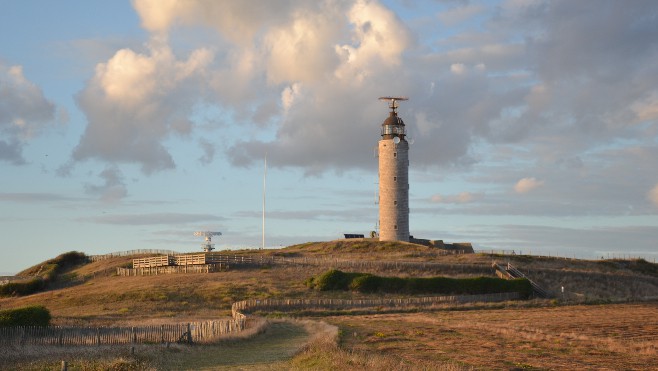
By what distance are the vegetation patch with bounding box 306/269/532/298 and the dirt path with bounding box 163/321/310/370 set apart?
982 inches

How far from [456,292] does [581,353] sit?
37.0 m

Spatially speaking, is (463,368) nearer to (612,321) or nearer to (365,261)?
(612,321)

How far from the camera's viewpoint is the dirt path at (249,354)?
34.3 metres

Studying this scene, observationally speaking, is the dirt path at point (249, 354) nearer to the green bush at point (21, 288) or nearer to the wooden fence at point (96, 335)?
the wooden fence at point (96, 335)

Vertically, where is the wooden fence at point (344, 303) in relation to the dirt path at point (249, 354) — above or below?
above

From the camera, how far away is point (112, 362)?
1286 inches

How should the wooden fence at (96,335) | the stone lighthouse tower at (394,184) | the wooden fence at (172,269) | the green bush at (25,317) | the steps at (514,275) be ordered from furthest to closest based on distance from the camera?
1. the stone lighthouse tower at (394,184)
2. the wooden fence at (172,269)
3. the steps at (514,275)
4. the green bush at (25,317)
5. the wooden fence at (96,335)

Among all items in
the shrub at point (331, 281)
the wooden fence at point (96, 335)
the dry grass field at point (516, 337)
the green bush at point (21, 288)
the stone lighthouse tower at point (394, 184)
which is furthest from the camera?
the stone lighthouse tower at point (394, 184)

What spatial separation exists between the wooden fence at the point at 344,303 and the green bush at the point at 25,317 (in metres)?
18.3

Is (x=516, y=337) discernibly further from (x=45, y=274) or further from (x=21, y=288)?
(x=45, y=274)

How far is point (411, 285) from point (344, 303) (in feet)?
37.2

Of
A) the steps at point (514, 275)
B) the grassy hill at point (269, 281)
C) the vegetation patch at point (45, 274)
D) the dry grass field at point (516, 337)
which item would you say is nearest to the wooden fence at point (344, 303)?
the grassy hill at point (269, 281)

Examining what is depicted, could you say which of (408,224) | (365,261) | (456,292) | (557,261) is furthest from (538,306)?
(408,224)

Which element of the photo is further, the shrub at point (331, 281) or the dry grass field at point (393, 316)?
the shrub at point (331, 281)
